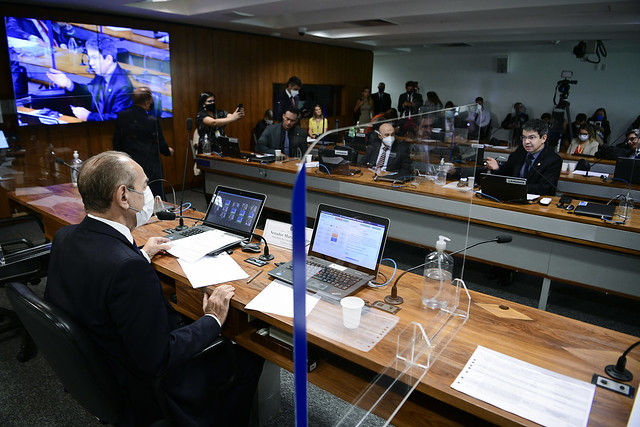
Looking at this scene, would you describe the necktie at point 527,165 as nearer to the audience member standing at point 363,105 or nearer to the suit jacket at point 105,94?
the suit jacket at point 105,94

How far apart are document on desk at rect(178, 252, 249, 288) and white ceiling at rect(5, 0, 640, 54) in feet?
11.1

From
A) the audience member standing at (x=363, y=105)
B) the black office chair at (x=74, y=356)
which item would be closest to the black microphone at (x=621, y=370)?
the black office chair at (x=74, y=356)

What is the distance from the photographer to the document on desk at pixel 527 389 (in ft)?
3.35

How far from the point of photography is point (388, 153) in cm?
167

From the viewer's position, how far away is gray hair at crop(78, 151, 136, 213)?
1337 mm

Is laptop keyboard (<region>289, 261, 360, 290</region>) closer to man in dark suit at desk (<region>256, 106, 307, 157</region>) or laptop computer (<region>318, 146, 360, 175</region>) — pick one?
laptop computer (<region>318, 146, 360, 175</region>)

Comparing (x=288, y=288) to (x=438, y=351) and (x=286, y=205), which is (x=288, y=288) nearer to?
(x=438, y=351)

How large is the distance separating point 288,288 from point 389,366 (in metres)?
0.58

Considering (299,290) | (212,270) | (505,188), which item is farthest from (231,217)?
(505,188)

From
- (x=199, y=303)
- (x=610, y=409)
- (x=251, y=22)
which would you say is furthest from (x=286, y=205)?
(x=610, y=409)

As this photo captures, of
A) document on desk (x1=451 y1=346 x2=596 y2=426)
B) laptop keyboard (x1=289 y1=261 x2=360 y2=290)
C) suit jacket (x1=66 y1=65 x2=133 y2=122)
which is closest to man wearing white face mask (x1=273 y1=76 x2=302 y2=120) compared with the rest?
suit jacket (x1=66 y1=65 x2=133 y2=122)

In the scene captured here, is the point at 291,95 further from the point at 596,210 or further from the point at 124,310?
the point at 124,310

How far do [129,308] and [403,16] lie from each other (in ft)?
17.2

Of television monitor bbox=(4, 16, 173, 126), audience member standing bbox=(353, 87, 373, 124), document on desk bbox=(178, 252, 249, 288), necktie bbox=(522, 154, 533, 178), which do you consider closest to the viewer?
document on desk bbox=(178, 252, 249, 288)
